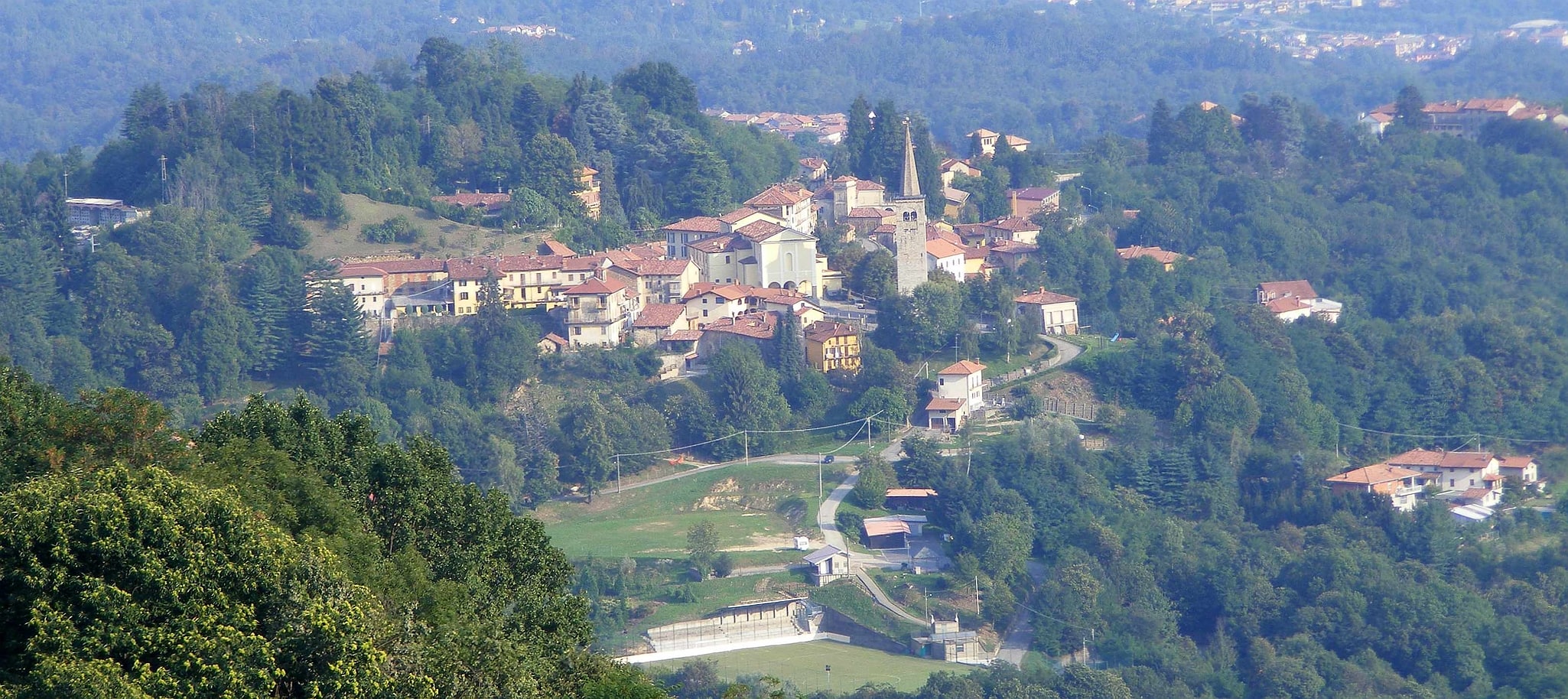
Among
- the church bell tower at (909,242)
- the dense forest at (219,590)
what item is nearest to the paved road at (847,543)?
the church bell tower at (909,242)

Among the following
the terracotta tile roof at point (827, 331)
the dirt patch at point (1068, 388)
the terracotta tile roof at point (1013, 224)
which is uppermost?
the terracotta tile roof at point (1013, 224)

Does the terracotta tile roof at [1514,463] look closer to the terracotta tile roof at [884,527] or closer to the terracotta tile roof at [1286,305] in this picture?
the terracotta tile roof at [1286,305]

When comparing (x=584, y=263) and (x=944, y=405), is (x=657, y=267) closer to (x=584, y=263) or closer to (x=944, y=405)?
(x=584, y=263)

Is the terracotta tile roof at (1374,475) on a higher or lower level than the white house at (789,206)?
lower

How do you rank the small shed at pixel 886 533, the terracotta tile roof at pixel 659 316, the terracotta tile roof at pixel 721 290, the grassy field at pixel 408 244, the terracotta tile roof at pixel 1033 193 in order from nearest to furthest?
the small shed at pixel 886 533 < the terracotta tile roof at pixel 659 316 < the terracotta tile roof at pixel 721 290 < the grassy field at pixel 408 244 < the terracotta tile roof at pixel 1033 193

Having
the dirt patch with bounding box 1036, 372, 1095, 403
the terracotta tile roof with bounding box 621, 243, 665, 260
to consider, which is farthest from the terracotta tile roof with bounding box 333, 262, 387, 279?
the dirt patch with bounding box 1036, 372, 1095, 403

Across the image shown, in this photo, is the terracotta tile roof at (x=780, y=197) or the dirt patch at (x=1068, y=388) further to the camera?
the terracotta tile roof at (x=780, y=197)
